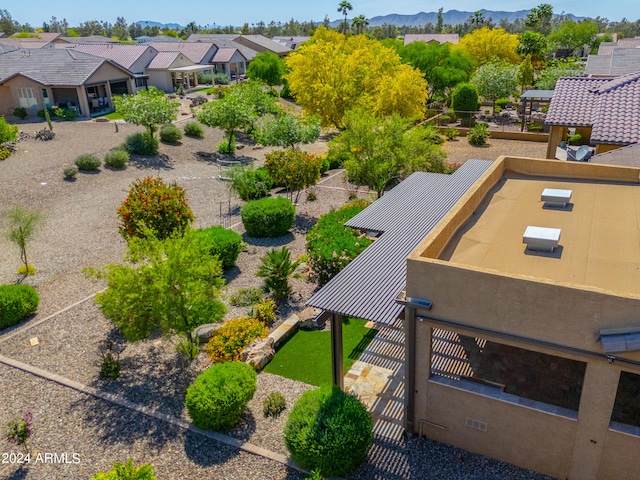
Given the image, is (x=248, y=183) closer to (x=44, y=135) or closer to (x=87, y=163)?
(x=87, y=163)

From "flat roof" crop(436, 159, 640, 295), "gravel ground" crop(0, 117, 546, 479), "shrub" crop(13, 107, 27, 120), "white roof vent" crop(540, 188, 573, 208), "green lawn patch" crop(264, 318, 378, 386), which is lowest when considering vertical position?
"green lawn patch" crop(264, 318, 378, 386)

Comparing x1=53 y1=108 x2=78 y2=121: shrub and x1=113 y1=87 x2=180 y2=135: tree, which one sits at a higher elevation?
x1=113 y1=87 x2=180 y2=135: tree

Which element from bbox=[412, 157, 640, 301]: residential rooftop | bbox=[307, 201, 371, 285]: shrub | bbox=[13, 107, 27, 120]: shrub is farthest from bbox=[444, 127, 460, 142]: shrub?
bbox=[13, 107, 27, 120]: shrub

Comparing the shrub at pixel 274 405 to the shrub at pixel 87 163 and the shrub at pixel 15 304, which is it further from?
the shrub at pixel 87 163

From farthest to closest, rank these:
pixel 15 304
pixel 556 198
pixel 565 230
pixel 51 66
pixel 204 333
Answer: pixel 51 66, pixel 15 304, pixel 204 333, pixel 556 198, pixel 565 230

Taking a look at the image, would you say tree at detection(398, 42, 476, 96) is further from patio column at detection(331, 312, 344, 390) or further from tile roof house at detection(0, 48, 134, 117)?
patio column at detection(331, 312, 344, 390)

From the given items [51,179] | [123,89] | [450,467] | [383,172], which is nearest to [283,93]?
[123,89]

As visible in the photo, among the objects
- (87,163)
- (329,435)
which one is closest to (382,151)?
(329,435)
